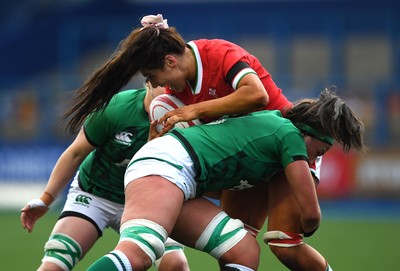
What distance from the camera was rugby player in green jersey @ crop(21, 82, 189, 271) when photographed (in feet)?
19.2

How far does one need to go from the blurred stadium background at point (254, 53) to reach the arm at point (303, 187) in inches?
371

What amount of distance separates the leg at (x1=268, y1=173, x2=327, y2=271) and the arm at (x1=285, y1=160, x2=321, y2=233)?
0.78ft

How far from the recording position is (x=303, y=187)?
16.9 feet

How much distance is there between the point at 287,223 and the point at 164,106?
3.29 feet

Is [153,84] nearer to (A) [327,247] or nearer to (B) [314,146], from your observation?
(B) [314,146]

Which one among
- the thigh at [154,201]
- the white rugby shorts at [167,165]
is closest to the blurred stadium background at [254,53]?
the white rugby shorts at [167,165]

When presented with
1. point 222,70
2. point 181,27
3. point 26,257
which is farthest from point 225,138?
point 181,27

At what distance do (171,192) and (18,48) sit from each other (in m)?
18.3

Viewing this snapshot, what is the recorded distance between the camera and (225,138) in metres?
5.19

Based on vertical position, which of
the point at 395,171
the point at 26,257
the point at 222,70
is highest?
the point at 222,70

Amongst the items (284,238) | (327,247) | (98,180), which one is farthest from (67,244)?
(327,247)

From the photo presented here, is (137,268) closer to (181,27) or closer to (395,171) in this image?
(395,171)

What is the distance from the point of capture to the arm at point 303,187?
5.12 metres

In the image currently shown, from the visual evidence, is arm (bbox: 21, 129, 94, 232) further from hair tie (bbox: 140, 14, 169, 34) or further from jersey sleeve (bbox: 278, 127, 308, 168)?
jersey sleeve (bbox: 278, 127, 308, 168)
